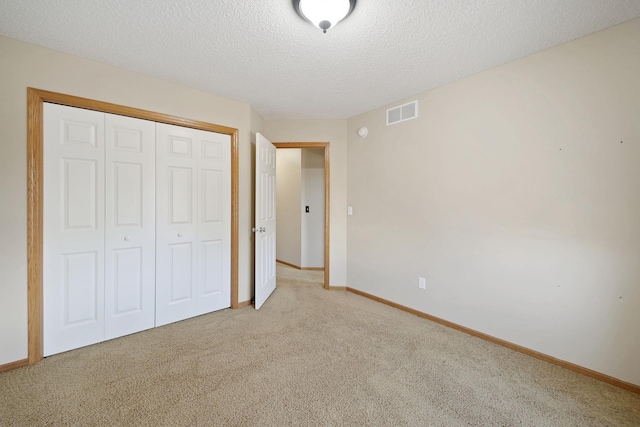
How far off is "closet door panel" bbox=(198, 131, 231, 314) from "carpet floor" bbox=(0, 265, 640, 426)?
451mm

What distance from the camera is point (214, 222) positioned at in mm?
2719

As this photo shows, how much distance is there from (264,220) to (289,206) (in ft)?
6.39

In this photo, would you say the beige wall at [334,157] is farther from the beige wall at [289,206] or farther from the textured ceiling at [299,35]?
the beige wall at [289,206]

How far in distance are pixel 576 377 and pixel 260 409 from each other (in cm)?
211

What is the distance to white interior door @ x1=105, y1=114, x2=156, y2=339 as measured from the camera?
2.14 meters

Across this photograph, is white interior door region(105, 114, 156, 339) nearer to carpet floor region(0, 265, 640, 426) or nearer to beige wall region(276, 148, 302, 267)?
carpet floor region(0, 265, 640, 426)

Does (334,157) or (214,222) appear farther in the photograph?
(334,157)

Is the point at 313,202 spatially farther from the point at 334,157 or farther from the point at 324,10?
the point at 324,10

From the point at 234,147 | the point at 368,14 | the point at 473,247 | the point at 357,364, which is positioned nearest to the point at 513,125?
the point at 473,247

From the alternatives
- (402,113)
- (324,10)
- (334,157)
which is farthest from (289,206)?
(324,10)

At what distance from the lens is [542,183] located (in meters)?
1.92

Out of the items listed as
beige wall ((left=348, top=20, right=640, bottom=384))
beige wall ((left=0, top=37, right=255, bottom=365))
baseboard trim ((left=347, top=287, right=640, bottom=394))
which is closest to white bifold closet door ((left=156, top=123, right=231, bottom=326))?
beige wall ((left=0, top=37, right=255, bottom=365))

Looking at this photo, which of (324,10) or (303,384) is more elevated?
(324,10)

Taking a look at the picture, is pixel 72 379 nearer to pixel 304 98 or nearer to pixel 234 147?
pixel 234 147
